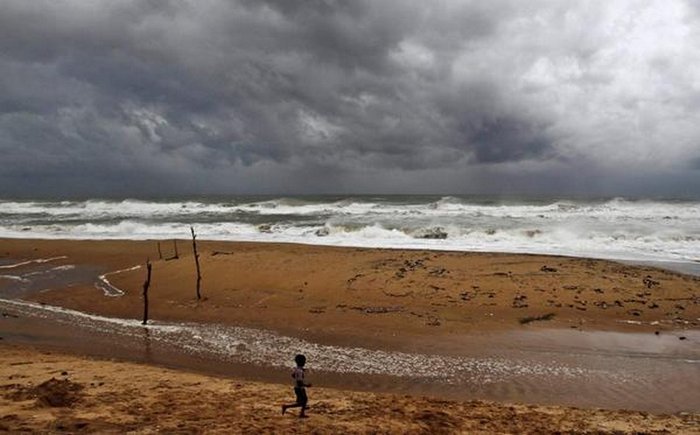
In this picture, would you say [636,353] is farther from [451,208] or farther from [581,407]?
[451,208]

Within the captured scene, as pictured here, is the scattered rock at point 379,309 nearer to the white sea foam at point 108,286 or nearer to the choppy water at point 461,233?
the white sea foam at point 108,286

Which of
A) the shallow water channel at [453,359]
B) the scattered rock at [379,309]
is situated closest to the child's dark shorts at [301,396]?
the shallow water channel at [453,359]

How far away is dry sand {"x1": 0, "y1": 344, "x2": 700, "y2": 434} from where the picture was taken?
6655 mm

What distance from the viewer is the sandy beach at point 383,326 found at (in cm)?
714

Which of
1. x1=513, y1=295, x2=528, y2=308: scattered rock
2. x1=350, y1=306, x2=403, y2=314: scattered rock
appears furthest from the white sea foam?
x1=513, y1=295, x2=528, y2=308: scattered rock

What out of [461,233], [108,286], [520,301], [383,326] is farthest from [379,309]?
[461,233]

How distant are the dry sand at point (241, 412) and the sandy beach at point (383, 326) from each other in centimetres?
3

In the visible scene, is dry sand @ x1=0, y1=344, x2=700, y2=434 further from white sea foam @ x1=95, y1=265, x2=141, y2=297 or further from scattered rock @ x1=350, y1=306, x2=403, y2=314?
white sea foam @ x1=95, y1=265, x2=141, y2=297

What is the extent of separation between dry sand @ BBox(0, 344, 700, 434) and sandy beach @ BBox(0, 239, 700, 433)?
0.03 metres

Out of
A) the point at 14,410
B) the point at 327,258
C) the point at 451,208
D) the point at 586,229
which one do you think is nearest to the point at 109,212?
the point at 451,208

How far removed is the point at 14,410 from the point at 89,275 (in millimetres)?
15514

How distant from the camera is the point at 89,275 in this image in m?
21.1

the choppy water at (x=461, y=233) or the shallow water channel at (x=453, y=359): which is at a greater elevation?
the choppy water at (x=461, y=233)

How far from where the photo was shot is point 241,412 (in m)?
7.16
